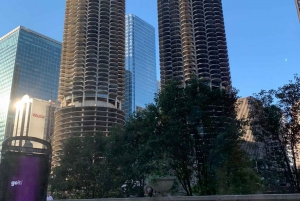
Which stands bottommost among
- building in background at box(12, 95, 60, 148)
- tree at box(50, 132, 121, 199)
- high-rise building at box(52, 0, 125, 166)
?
tree at box(50, 132, 121, 199)

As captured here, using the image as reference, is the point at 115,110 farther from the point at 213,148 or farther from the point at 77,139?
the point at 213,148

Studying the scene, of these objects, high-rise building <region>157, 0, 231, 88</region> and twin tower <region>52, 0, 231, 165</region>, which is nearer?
high-rise building <region>157, 0, 231, 88</region>

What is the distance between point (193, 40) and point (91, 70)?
4083 centimetres

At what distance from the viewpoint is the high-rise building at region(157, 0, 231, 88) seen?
357 feet

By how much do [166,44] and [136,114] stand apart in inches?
3204

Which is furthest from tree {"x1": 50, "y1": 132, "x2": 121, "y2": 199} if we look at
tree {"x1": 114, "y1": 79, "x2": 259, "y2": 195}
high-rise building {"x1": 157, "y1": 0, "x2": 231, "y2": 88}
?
high-rise building {"x1": 157, "y1": 0, "x2": 231, "y2": 88}

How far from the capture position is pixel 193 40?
4473 inches

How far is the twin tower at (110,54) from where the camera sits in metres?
110

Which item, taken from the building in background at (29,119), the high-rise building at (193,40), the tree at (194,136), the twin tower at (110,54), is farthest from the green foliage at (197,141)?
the building in background at (29,119)

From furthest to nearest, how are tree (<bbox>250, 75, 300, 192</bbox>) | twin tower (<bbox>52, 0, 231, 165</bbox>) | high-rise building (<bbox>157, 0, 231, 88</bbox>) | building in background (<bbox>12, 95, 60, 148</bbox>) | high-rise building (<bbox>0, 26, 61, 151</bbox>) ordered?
1. high-rise building (<bbox>0, 26, 61, 151</bbox>)
2. twin tower (<bbox>52, 0, 231, 165</bbox>)
3. high-rise building (<bbox>157, 0, 231, 88</bbox>)
4. building in background (<bbox>12, 95, 60, 148</bbox>)
5. tree (<bbox>250, 75, 300, 192</bbox>)

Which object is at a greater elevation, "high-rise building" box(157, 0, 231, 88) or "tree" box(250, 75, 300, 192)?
"high-rise building" box(157, 0, 231, 88)

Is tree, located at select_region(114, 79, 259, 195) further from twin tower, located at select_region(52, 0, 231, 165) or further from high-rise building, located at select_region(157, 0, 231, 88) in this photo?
high-rise building, located at select_region(157, 0, 231, 88)

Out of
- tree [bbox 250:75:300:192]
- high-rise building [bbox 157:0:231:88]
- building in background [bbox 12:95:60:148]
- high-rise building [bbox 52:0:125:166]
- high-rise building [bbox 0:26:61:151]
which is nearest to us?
tree [bbox 250:75:300:192]

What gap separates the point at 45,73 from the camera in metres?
168
